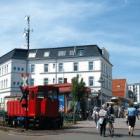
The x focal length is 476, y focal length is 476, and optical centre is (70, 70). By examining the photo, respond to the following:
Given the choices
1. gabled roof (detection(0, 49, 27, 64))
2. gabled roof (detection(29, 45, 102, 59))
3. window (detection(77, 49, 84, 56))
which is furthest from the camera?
gabled roof (detection(0, 49, 27, 64))

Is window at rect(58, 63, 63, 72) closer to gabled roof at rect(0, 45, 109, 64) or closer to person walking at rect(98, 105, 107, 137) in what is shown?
gabled roof at rect(0, 45, 109, 64)

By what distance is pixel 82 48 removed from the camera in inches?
4035

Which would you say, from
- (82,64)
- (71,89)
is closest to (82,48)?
(82,64)

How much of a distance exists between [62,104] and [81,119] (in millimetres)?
2747

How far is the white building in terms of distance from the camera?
98938 mm

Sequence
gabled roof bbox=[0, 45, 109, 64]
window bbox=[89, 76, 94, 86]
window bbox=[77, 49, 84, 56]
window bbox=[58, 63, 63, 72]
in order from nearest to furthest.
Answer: window bbox=[89, 76, 94, 86], gabled roof bbox=[0, 45, 109, 64], window bbox=[77, 49, 84, 56], window bbox=[58, 63, 63, 72]

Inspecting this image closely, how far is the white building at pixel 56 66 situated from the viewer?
98938 mm

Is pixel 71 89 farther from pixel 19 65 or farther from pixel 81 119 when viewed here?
pixel 19 65

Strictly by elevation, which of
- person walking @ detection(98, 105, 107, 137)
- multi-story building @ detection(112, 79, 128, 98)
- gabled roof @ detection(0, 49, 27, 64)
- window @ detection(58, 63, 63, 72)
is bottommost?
person walking @ detection(98, 105, 107, 137)

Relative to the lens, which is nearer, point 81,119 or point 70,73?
point 81,119

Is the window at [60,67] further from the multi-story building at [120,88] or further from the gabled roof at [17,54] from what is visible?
the multi-story building at [120,88]

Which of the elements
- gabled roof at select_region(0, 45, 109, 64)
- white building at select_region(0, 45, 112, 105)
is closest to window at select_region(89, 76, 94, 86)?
white building at select_region(0, 45, 112, 105)

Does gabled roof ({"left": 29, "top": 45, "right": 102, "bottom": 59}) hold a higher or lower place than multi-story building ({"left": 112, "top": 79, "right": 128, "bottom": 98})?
higher

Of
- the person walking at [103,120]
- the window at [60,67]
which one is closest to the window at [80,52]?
the window at [60,67]
